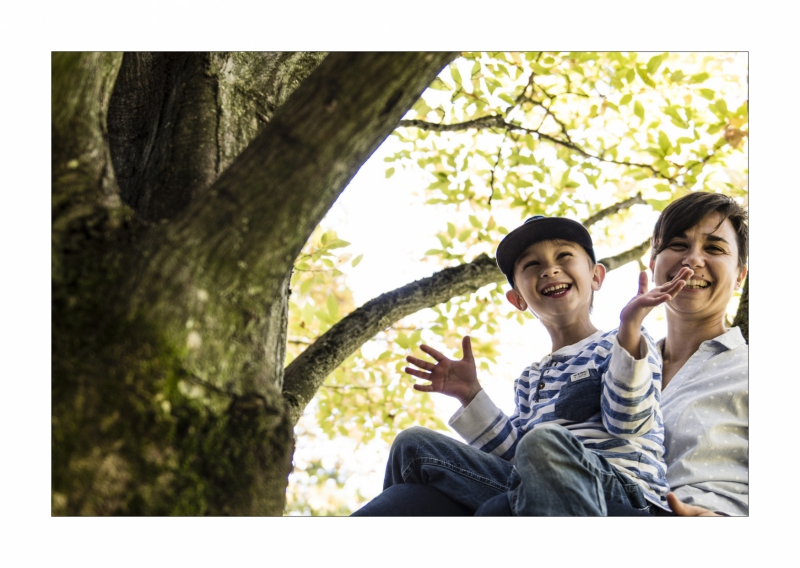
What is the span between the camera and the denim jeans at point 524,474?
1401 millimetres

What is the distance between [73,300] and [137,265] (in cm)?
13

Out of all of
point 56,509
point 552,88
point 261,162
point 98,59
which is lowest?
point 56,509

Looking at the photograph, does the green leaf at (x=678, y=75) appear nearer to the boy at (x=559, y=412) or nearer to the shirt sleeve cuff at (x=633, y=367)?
the boy at (x=559, y=412)

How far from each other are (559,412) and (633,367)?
34 cm

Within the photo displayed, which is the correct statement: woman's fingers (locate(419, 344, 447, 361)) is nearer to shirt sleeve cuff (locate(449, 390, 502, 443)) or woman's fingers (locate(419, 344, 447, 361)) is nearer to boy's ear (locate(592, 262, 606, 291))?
shirt sleeve cuff (locate(449, 390, 502, 443))

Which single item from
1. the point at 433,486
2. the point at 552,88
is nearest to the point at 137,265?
the point at 433,486

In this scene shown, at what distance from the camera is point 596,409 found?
1.76 meters

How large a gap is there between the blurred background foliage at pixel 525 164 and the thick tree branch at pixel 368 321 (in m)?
0.51

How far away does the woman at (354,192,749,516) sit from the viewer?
166 centimetres

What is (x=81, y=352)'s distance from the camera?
1104 mm

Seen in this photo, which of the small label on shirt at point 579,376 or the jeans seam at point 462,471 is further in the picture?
the small label on shirt at point 579,376

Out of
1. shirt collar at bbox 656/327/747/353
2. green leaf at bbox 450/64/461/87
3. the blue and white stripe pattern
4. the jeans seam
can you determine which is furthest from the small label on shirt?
green leaf at bbox 450/64/461/87

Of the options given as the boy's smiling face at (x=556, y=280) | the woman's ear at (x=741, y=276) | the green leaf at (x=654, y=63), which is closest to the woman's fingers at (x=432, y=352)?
the boy's smiling face at (x=556, y=280)
